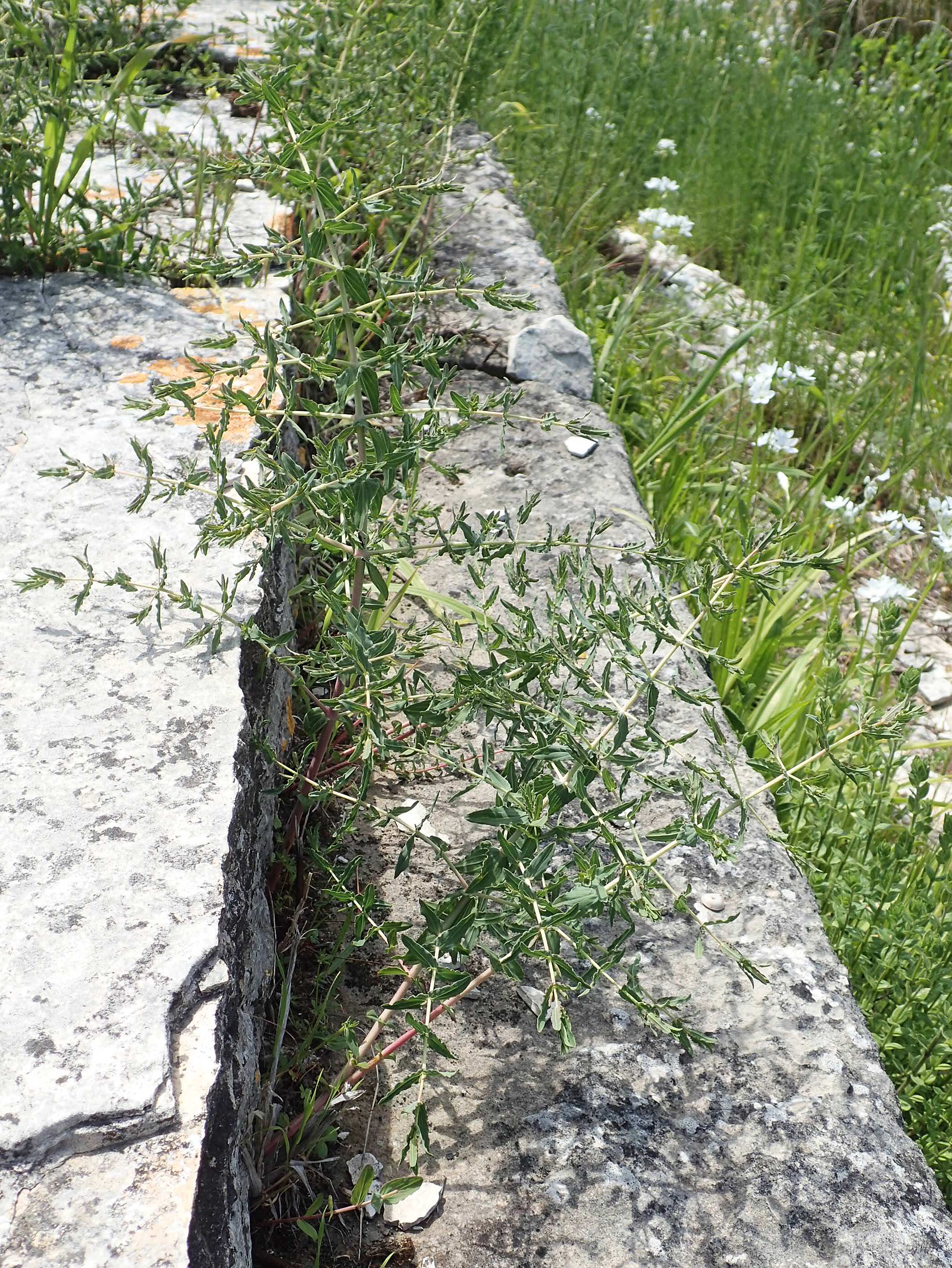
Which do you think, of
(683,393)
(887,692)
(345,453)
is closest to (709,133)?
(683,393)

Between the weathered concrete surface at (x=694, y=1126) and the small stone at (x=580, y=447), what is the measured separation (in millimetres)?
1153

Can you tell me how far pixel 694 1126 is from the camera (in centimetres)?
143

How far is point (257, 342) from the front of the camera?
4.79 feet

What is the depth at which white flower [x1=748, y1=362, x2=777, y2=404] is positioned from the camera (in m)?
3.11

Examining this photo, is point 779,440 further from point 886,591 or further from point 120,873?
point 120,873

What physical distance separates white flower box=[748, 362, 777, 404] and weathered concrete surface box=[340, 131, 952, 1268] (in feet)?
5.72

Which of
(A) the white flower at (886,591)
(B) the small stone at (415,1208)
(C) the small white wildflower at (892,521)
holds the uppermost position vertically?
(C) the small white wildflower at (892,521)

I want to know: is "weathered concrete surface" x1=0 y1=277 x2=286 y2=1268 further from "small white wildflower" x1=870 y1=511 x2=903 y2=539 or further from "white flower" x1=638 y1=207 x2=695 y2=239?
"white flower" x1=638 y1=207 x2=695 y2=239

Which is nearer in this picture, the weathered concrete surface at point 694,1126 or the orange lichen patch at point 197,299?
the weathered concrete surface at point 694,1126

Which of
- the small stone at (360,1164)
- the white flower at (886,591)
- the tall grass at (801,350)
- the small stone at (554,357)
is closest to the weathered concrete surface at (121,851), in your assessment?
the small stone at (360,1164)

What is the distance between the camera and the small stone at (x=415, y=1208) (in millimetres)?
1356

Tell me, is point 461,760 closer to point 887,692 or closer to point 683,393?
point 887,692

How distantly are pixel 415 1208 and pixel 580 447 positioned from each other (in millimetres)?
1746

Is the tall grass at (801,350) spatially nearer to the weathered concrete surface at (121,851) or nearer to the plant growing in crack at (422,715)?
the plant growing in crack at (422,715)
